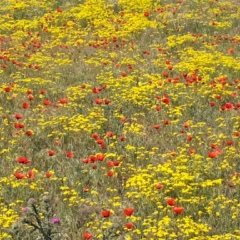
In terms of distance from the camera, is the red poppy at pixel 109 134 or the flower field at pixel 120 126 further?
the red poppy at pixel 109 134

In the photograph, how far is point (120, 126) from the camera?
7383mm

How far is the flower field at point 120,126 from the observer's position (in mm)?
5191

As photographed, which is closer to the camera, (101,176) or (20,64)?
(101,176)

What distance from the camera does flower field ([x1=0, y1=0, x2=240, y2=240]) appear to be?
5.19 m

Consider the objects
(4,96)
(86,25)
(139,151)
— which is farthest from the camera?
(86,25)

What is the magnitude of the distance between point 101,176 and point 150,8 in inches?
338

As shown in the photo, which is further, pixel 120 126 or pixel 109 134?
pixel 120 126

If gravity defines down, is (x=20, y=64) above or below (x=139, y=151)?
above

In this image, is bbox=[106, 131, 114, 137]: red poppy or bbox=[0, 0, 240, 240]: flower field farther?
bbox=[106, 131, 114, 137]: red poppy

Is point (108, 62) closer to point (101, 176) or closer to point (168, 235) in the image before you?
point (101, 176)

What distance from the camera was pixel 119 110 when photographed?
7844 millimetres

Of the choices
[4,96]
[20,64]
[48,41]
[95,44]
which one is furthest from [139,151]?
[48,41]

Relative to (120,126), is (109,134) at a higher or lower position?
higher

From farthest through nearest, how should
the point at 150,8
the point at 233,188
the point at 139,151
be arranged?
1. the point at 150,8
2. the point at 139,151
3. the point at 233,188
